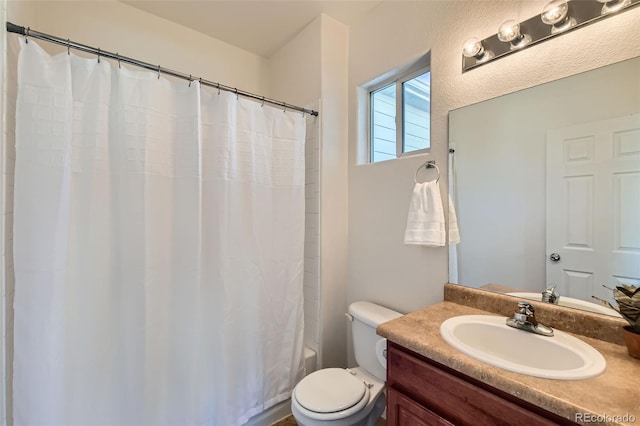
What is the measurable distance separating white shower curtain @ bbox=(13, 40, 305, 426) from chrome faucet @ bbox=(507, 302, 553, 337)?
1.16 meters

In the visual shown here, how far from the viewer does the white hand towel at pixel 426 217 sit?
140cm

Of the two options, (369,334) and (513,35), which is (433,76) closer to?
(513,35)

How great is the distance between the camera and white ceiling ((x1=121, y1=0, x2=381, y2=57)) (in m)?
1.73

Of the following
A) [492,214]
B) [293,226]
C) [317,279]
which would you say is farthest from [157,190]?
[492,214]

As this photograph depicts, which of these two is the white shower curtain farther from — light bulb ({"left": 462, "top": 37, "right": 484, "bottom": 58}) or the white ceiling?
light bulb ({"left": 462, "top": 37, "right": 484, "bottom": 58})

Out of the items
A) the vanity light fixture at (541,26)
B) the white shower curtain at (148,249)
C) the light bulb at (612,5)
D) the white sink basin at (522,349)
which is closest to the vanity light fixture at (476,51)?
the vanity light fixture at (541,26)

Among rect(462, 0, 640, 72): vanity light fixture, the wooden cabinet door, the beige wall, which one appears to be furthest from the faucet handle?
rect(462, 0, 640, 72): vanity light fixture

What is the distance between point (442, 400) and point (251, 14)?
227 centimetres

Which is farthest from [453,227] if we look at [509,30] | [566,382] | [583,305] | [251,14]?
[251,14]

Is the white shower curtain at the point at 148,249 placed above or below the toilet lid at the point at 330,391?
above

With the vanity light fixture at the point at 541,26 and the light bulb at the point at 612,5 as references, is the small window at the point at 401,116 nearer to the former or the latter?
the vanity light fixture at the point at 541,26

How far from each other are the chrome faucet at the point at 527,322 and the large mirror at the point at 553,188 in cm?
12

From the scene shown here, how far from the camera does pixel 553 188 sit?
3.65 feet

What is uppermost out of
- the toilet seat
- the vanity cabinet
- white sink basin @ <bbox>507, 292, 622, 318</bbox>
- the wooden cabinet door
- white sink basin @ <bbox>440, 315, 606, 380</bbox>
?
white sink basin @ <bbox>507, 292, 622, 318</bbox>
